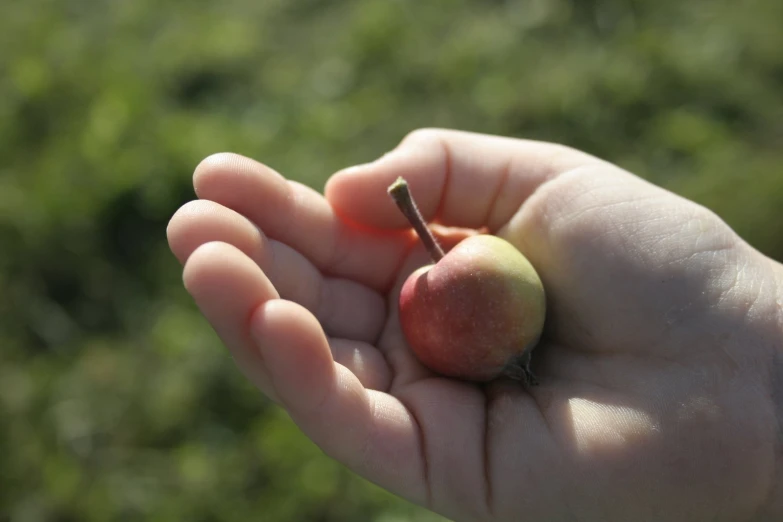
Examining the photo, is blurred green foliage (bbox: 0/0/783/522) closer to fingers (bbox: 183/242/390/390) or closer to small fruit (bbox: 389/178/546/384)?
small fruit (bbox: 389/178/546/384)

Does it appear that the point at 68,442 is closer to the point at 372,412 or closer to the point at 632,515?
the point at 372,412

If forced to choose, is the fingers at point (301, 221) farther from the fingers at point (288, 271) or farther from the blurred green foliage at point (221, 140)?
the blurred green foliage at point (221, 140)

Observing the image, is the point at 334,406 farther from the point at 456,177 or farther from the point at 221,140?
the point at 221,140

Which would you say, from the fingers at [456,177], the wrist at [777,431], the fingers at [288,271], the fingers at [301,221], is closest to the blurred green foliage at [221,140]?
the fingers at [288,271]

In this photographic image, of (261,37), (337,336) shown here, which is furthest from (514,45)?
(337,336)

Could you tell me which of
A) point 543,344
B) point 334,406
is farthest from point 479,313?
point 334,406

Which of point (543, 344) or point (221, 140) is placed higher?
point (221, 140)
